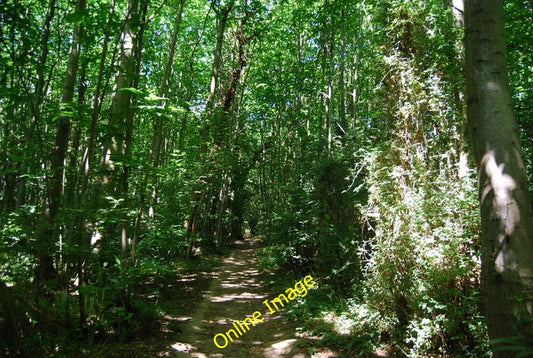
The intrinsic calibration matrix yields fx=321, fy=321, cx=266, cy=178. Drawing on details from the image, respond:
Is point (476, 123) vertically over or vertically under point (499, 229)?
over

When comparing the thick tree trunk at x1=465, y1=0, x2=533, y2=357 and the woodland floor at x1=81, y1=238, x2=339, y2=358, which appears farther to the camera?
the woodland floor at x1=81, y1=238, x2=339, y2=358

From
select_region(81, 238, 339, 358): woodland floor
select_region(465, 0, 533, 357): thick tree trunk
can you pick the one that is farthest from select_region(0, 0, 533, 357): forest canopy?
select_region(81, 238, 339, 358): woodland floor

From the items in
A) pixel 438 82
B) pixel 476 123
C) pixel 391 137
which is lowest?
pixel 476 123

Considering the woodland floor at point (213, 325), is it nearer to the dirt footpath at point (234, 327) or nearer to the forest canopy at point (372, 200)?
the dirt footpath at point (234, 327)

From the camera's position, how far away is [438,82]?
527 centimetres

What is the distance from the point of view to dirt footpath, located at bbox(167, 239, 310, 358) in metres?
5.23

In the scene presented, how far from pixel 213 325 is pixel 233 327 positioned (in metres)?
0.41

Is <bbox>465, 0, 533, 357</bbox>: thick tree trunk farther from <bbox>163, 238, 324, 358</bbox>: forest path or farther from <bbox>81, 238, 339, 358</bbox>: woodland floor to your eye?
<bbox>163, 238, 324, 358</bbox>: forest path

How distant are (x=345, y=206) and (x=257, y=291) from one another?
357 cm

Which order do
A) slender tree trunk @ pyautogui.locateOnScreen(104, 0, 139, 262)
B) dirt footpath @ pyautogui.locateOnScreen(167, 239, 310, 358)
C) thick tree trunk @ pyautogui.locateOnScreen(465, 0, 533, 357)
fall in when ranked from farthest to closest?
dirt footpath @ pyautogui.locateOnScreen(167, 239, 310, 358)
slender tree trunk @ pyautogui.locateOnScreen(104, 0, 139, 262)
thick tree trunk @ pyautogui.locateOnScreen(465, 0, 533, 357)

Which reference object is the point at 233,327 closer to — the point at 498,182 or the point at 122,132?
the point at 122,132

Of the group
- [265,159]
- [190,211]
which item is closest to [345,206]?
[190,211]

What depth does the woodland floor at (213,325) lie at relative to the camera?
4.89 meters

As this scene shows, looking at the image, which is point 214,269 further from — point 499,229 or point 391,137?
point 499,229
